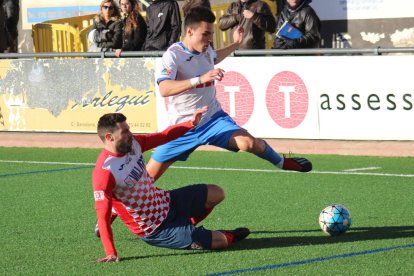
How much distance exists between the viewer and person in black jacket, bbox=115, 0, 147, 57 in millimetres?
16797

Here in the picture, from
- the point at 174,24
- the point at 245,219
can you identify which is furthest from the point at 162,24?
the point at 245,219

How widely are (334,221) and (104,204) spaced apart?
208 centimetres

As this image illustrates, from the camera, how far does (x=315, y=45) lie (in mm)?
15969

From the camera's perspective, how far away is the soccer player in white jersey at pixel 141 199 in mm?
8273

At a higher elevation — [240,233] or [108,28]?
[108,28]

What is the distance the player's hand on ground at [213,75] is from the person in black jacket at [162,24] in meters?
7.29

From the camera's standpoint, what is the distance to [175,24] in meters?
16.7

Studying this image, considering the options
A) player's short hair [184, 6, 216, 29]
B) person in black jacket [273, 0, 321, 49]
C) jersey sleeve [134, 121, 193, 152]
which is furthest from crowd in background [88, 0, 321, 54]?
jersey sleeve [134, 121, 193, 152]

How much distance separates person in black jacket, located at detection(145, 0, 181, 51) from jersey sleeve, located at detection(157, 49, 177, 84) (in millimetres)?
6660

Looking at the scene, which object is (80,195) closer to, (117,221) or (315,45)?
(117,221)

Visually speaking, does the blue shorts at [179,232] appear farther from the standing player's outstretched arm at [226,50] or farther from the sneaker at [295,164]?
the standing player's outstretched arm at [226,50]

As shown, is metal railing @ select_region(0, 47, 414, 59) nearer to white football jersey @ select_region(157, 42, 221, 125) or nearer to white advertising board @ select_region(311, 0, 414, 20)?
white advertising board @ select_region(311, 0, 414, 20)

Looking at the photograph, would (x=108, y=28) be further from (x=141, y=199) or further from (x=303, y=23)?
(x=141, y=199)

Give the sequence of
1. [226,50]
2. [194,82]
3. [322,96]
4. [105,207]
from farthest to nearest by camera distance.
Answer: [322,96]
[226,50]
[194,82]
[105,207]
